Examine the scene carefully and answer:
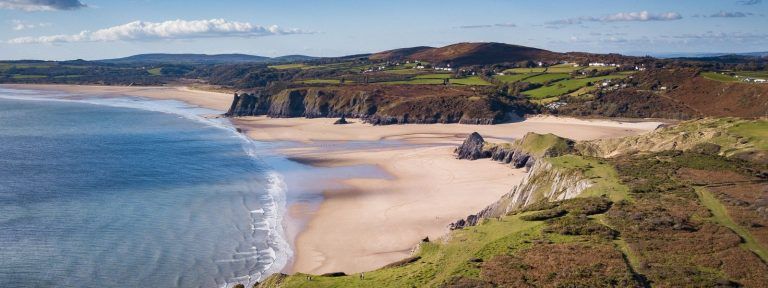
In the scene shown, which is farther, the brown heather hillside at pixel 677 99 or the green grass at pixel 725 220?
the brown heather hillside at pixel 677 99

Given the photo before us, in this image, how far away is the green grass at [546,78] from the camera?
A: 15140 cm

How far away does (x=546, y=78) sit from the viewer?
6102 inches

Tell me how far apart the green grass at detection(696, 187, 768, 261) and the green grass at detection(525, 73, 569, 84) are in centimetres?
12059

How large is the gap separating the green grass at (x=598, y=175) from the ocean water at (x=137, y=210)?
20065 mm

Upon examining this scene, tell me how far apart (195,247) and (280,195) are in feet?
57.2

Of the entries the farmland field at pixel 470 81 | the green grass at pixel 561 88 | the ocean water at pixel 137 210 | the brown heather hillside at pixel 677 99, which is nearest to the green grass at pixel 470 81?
the farmland field at pixel 470 81

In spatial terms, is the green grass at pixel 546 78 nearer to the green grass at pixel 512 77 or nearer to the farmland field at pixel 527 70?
the green grass at pixel 512 77

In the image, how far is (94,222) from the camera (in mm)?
48250

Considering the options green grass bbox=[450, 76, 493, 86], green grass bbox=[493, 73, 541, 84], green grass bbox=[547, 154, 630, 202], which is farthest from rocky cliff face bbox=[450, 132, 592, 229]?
green grass bbox=[493, 73, 541, 84]

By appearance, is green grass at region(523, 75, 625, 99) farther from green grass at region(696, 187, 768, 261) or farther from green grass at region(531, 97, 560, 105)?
green grass at region(696, 187, 768, 261)

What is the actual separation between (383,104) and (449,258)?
103000 mm

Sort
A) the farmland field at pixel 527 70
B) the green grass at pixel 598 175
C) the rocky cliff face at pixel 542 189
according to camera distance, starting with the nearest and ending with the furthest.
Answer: the green grass at pixel 598 175 → the rocky cliff face at pixel 542 189 → the farmland field at pixel 527 70

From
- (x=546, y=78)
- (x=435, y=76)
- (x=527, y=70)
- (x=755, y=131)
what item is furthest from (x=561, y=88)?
(x=755, y=131)

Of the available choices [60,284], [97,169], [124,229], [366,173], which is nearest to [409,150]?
[366,173]
